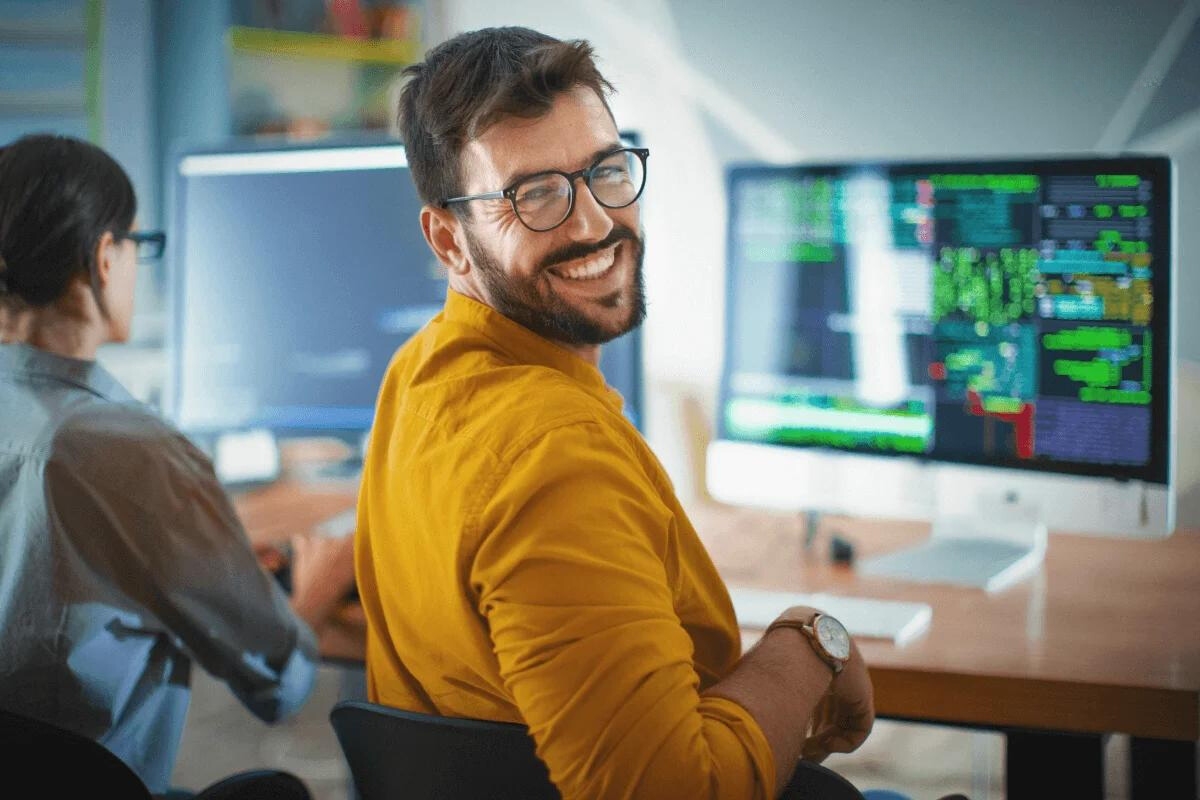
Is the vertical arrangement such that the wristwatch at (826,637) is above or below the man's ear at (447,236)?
below

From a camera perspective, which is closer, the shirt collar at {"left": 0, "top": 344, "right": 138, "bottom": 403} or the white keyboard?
the shirt collar at {"left": 0, "top": 344, "right": 138, "bottom": 403}

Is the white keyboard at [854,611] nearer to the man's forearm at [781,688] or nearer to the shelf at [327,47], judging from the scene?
the man's forearm at [781,688]

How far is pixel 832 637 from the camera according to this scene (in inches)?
46.2

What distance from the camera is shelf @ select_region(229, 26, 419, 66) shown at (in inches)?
124

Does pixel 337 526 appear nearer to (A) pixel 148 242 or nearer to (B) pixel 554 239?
(A) pixel 148 242

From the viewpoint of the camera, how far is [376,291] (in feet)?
6.97

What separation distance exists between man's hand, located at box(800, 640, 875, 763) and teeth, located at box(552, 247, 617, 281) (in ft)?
1.50

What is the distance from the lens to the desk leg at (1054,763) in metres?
1.39

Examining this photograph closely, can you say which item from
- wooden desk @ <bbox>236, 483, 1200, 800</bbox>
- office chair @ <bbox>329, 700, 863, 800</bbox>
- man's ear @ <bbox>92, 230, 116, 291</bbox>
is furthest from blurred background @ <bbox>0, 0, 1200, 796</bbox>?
office chair @ <bbox>329, 700, 863, 800</bbox>

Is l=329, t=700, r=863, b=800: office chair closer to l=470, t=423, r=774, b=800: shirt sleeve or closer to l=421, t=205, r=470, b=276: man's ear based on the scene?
l=470, t=423, r=774, b=800: shirt sleeve

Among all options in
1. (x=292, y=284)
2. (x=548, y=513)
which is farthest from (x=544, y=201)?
(x=292, y=284)

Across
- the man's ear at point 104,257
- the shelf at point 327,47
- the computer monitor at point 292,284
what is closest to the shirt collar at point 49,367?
the man's ear at point 104,257

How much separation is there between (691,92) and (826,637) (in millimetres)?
1713

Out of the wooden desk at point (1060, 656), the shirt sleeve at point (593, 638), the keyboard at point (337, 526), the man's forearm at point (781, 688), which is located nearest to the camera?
the shirt sleeve at point (593, 638)
